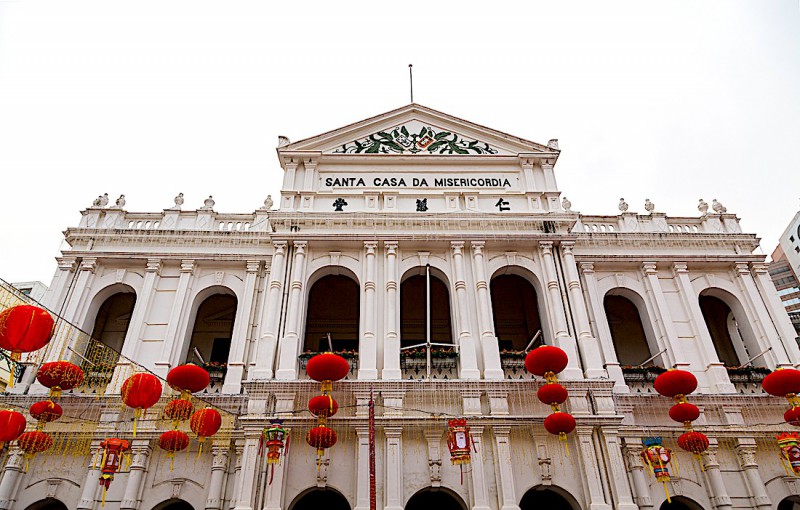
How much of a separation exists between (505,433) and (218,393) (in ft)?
25.5

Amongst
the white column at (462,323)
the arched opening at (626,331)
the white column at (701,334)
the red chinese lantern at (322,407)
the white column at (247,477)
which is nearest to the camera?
the red chinese lantern at (322,407)

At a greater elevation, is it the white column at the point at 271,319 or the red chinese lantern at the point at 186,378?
the white column at the point at 271,319

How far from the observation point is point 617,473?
12.4 m

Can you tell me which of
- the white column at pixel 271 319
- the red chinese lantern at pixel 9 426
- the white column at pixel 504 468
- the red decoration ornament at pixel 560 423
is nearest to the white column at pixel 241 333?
the white column at pixel 271 319

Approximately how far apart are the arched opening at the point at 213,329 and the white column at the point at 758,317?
16.3 meters

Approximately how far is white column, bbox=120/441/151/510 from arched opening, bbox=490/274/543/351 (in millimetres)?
11007

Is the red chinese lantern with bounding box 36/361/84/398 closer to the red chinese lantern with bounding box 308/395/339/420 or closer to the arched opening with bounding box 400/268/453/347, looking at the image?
the red chinese lantern with bounding box 308/395/339/420

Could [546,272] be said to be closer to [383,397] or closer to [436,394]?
[436,394]

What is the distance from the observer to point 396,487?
12031 millimetres

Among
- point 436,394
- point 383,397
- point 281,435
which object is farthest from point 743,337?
point 281,435

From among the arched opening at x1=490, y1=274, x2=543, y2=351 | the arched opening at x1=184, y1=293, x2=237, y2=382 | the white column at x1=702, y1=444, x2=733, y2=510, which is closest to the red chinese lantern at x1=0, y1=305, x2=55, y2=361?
the arched opening at x1=184, y1=293, x2=237, y2=382

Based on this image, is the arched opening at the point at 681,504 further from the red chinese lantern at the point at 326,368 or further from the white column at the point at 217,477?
the white column at the point at 217,477

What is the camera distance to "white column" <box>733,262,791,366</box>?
15133 millimetres

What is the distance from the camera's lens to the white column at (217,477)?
41.2 feet
